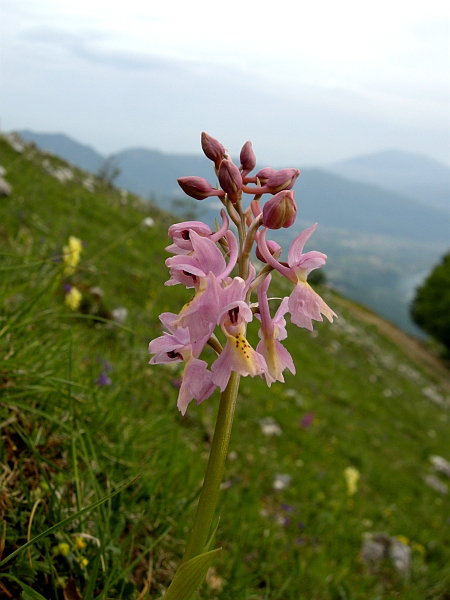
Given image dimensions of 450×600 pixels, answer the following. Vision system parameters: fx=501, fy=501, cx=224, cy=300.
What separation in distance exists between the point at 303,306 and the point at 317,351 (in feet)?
47.4

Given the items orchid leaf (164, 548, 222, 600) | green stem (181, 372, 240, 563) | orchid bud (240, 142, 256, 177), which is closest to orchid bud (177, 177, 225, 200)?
orchid bud (240, 142, 256, 177)

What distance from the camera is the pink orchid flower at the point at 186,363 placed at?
154cm

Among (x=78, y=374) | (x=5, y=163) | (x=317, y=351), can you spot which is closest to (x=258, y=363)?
(x=78, y=374)

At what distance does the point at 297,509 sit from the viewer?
5.21m

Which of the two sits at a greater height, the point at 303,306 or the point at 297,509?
the point at 303,306

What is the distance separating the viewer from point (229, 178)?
159 cm

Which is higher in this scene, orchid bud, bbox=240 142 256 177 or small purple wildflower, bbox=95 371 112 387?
orchid bud, bbox=240 142 256 177

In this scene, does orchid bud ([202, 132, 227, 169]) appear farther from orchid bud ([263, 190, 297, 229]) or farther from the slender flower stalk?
orchid bud ([263, 190, 297, 229])

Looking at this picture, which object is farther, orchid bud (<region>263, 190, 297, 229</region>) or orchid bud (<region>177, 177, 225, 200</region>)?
orchid bud (<region>177, 177, 225, 200</region>)

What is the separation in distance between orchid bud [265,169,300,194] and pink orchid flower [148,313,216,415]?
0.55m

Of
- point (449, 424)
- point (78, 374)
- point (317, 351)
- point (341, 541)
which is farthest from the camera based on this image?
point (449, 424)

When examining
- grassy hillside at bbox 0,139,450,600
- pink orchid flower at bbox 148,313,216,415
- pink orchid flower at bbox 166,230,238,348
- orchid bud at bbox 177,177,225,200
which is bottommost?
grassy hillside at bbox 0,139,450,600

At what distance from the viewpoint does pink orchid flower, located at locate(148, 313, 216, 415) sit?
1.54 metres

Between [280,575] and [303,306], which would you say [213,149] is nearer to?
[303,306]
